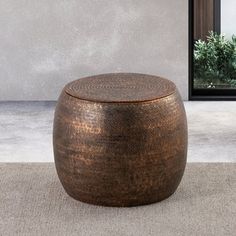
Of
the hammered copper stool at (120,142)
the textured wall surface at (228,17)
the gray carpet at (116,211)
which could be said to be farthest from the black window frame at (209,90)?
the hammered copper stool at (120,142)

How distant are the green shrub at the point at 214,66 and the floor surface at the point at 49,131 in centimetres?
15

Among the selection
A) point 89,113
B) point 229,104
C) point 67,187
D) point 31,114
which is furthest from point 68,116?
point 229,104

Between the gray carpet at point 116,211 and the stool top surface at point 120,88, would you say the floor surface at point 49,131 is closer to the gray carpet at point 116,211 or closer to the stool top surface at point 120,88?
the gray carpet at point 116,211

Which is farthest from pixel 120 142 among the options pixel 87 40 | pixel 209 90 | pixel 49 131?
pixel 209 90

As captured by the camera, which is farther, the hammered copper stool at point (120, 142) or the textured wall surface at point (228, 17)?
the textured wall surface at point (228, 17)

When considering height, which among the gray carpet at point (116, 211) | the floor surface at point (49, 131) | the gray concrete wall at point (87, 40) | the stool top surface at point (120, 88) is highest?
the stool top surface at point (120, 88)

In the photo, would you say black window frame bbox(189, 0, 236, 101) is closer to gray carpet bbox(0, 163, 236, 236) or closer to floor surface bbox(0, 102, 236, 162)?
floor surface bbox(0, 102, 236, 162)

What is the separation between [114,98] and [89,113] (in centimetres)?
10

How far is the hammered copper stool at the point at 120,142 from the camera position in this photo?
9.21 ft

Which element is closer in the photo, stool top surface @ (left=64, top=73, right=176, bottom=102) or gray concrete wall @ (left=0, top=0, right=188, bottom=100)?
stool top surface @ (left=64, top=73, right=176, bottom=102)

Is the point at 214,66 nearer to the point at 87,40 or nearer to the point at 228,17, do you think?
the point at 228,17

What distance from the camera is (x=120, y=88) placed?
2951 mm

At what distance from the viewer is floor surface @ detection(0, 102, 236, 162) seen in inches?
141

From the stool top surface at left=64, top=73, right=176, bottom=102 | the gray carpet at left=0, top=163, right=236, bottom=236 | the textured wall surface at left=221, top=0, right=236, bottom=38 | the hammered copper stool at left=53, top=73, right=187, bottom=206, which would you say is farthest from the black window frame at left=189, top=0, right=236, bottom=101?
the hammered copper stool at left=53, top=73, right=187, bottom=206
